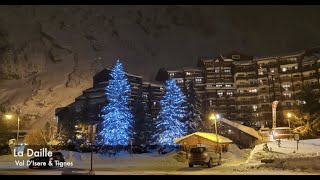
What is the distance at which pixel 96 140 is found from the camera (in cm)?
6606

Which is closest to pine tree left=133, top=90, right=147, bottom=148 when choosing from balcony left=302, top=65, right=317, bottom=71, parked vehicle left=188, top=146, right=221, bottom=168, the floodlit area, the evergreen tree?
the evergreen tree

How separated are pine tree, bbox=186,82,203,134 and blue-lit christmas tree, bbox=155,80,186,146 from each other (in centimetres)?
91

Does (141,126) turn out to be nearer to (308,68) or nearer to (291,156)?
(291,156)

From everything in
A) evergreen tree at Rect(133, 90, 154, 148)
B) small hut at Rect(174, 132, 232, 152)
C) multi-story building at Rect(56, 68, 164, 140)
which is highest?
multi-story building at Rect(56, 68, 164, 140)

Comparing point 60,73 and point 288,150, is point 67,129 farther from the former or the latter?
point 60,73

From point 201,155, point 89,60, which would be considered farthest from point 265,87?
point 201,155

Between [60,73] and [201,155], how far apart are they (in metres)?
104

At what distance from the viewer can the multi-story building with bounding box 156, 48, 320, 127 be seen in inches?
3716

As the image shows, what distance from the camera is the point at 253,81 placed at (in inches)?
3944

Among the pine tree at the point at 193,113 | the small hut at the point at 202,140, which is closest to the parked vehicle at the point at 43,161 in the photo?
the small hut at the point at 202,140

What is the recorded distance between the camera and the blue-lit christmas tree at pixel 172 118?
2352 inches

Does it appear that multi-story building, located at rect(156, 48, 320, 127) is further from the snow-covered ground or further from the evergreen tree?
the snow-covered ground

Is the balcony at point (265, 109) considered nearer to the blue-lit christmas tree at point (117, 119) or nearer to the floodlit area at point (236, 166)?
the blue-lit christmas tree at point (117, 119)

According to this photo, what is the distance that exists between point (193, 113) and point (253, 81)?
4237cm
